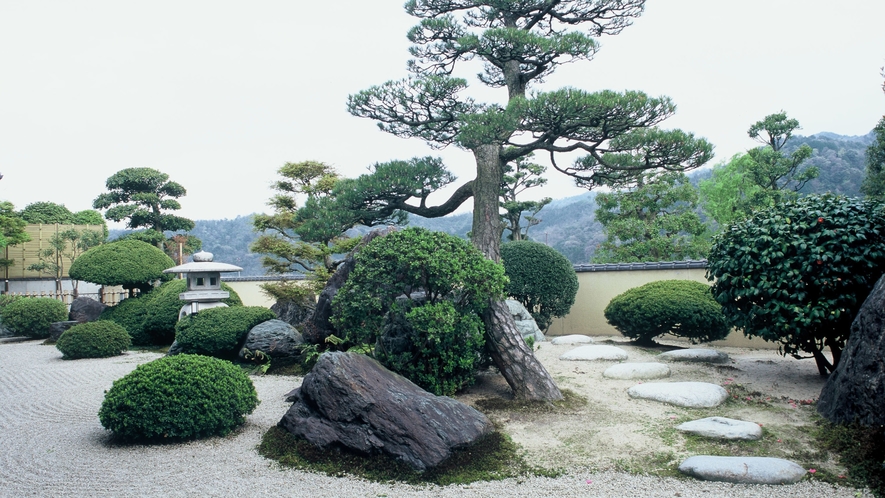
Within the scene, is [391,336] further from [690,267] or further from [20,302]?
[20,302]

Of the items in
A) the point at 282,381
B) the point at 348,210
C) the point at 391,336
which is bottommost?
the point at 282,381

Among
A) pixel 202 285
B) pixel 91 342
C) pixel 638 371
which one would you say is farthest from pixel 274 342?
pixel 638 371

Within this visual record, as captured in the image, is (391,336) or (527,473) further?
(391,336)

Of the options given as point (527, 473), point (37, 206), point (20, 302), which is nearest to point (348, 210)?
point (527, 473)

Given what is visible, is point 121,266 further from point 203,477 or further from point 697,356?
point 697,356

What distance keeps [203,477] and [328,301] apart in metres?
3.63

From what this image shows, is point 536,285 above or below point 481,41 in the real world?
below

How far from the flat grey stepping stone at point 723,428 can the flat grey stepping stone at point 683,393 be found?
25.9 inches

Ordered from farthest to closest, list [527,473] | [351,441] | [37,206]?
[37,206] < [351,441] < [527,473]

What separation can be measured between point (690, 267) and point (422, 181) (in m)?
5.46

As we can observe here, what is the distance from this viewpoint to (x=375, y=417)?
13.0 ft

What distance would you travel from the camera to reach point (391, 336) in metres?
5.61

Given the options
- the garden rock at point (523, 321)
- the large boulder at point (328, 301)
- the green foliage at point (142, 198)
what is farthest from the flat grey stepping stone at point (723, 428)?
the green foliage at point (142, 198)

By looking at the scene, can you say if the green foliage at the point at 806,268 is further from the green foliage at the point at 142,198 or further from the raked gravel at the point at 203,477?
the green foliage at the point at 142,198
